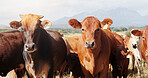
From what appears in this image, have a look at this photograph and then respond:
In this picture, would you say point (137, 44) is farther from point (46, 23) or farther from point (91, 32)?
point (46, 23)

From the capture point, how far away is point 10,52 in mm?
4977

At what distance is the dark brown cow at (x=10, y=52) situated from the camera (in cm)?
483

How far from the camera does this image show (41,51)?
4270 mm

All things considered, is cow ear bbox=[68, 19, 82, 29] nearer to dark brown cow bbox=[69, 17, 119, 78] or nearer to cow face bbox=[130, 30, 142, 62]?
dark brown cow bbox=[69, 17, 119, 78]

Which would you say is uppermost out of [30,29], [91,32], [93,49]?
[30,29]

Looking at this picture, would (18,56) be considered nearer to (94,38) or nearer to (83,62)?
(83,62)

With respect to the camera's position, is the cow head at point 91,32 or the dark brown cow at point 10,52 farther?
the dark brown cow at point 10,52

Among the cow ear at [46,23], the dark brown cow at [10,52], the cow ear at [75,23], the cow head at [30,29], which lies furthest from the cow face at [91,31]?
the dark brown cow at [10,52]

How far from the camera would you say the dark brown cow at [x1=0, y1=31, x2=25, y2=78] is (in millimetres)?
4832

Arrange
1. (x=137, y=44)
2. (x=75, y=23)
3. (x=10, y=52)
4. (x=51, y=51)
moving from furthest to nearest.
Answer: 1. (x=137, y=44)
2. (x=10, y=52)
3. (x=75, y=23)
4. (x=51, y=51)

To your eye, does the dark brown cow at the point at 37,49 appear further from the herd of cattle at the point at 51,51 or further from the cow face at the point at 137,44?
the cow face at the point at 137,44

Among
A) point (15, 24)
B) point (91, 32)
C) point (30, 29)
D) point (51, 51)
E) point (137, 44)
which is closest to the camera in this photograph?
point (30, 29)

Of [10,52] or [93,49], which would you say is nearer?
[93,49]

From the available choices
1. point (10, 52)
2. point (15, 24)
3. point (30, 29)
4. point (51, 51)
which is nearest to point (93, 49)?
point (51, 51)
